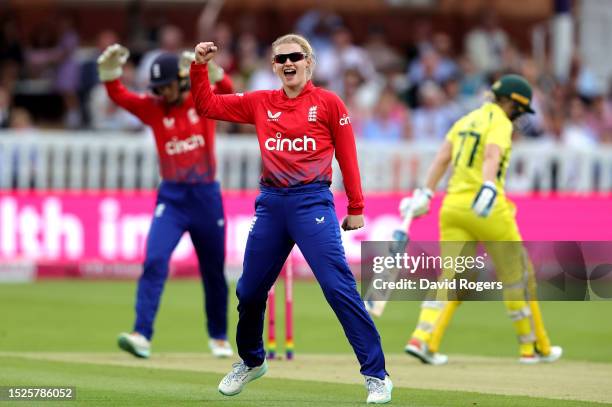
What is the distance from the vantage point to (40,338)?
1516cm

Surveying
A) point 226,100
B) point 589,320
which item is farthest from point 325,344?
point 226,100

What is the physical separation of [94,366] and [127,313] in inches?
199

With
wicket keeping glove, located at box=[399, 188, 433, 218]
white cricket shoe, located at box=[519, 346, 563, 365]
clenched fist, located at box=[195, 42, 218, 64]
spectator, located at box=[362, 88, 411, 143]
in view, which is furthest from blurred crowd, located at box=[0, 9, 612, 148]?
clenched fist, located at box=[195, 42, 218, 64]

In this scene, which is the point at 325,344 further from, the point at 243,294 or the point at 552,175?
the point at 552,175

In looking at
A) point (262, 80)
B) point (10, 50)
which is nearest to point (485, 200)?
point (262, 80)

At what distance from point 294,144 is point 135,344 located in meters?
3.84

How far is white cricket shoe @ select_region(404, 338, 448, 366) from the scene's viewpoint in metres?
13.1

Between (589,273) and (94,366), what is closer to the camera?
(94,366)

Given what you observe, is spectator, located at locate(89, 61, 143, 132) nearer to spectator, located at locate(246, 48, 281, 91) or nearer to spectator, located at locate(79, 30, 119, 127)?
spectator, located at locate(79, 30, 119, 127)

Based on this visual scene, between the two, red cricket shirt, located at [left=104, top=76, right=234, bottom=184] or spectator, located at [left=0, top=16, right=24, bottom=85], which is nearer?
red cricket shirt, located at [left=104, top=76, right=234, bottom=184]

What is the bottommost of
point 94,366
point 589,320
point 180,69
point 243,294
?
point 589,320

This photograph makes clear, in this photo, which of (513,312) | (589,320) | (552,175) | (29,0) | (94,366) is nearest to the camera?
(94,366)

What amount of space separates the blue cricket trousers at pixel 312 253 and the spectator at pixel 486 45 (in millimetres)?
17391
